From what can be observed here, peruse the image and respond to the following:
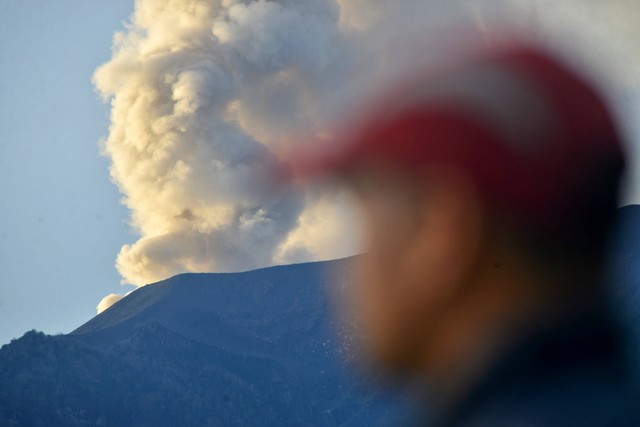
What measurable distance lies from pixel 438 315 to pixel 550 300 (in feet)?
56.3

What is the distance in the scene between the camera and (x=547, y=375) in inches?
2292

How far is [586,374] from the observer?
60875 mm

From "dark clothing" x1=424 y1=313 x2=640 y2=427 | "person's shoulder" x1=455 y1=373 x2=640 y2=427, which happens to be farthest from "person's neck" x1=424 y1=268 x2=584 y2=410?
"person's shoulder" x1=455 y1=373 x2=640 y2=427

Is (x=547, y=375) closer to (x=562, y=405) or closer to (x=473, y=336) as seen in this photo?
(x=473, y=336)

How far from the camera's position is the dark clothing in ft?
172

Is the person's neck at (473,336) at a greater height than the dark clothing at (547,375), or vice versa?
the person's neck at (473,336)

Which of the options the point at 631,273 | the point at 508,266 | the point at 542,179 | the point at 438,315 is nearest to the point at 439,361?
the point at 438,315

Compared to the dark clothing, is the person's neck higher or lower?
higher

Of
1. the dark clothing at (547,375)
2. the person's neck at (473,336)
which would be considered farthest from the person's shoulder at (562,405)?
the person's neck at (473,336)

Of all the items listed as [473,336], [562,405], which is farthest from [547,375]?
[562,405]

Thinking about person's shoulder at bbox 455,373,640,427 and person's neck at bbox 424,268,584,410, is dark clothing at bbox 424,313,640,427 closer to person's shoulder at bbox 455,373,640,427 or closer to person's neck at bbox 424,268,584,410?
person's shoulder at bbox 455,373,640,427

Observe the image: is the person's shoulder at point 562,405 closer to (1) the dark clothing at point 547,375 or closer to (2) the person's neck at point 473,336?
(1) the dark clothing at point 547,375

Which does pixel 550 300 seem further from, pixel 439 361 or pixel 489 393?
pixel 439 361

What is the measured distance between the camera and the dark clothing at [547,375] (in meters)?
52.4
